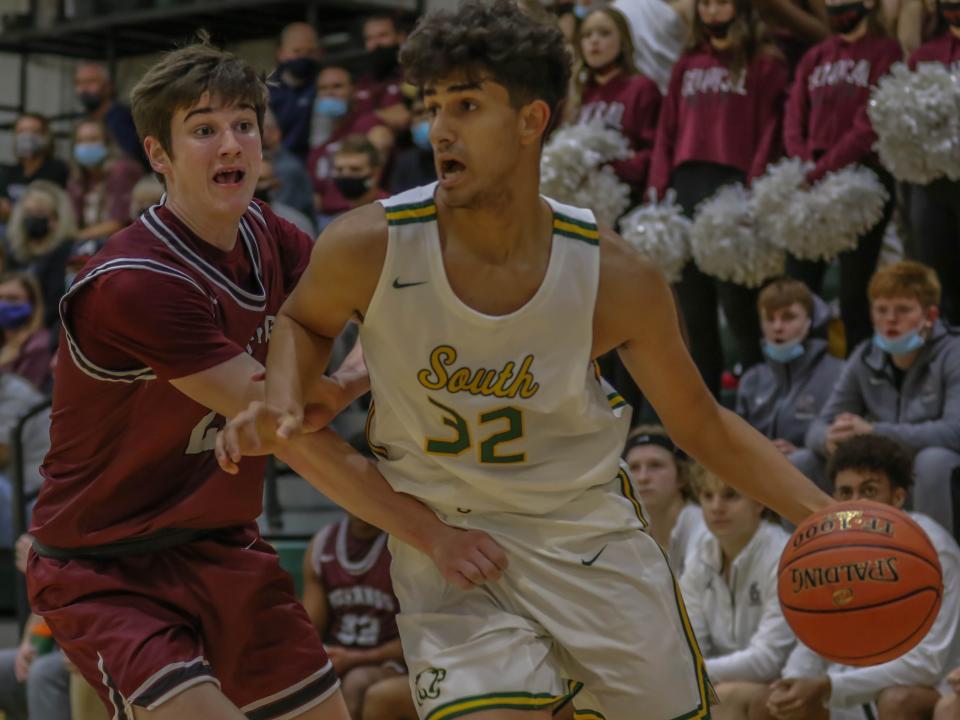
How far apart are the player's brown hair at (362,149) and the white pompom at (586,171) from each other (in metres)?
1.62

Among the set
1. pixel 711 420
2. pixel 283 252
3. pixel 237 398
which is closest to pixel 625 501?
pixel 711 420

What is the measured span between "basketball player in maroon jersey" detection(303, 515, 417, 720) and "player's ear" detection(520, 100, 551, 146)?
343cm


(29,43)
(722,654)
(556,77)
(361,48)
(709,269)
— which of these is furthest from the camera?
(29,43)

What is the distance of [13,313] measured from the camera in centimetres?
973

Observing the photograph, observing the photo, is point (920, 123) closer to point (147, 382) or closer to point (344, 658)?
point (344, 658)

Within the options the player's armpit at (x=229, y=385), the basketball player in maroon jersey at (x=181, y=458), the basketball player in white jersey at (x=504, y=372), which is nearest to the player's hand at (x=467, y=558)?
the basketball player in white jersey at (x=504, y=372)

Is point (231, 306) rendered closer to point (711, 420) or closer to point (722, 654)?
point (711, 420)

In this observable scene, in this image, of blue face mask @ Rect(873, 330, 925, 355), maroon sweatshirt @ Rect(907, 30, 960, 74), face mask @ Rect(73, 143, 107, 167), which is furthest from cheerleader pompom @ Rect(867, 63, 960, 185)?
face mask @ Rect(73, 143, 107, 167)

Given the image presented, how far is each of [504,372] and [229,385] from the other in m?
0.62

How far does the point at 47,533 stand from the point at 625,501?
53.7 inches

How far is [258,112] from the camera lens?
3660mm

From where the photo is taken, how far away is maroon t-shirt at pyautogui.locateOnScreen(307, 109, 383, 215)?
9.42 meters

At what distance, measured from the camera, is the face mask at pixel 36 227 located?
10945mm

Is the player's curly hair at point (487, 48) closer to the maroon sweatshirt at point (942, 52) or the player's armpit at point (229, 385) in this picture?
the player's armpit at point (229, 385)
